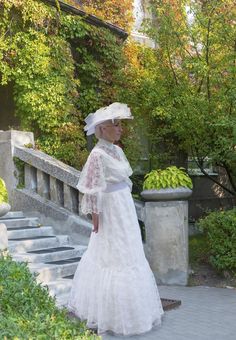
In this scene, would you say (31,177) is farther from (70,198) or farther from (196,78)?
(196,78)

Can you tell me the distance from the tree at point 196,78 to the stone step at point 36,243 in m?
3.11

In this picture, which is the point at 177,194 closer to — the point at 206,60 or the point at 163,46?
the point at 206,60

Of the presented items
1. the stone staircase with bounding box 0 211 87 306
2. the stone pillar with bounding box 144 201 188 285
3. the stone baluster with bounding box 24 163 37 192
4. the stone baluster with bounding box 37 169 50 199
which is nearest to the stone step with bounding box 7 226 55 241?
the stone staircase with bounding box 0 211 87 306

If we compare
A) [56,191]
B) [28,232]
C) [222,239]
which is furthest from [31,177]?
[222,239]

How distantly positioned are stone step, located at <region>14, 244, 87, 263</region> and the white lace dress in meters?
1.74

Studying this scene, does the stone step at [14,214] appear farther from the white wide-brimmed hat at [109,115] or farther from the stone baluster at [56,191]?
the white wide-brimmed hat at [109,115]

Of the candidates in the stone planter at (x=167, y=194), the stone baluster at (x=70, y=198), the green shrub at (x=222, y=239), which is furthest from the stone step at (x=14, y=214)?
the green shrub at (x=222, y=239)

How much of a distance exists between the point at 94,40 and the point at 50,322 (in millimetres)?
8883

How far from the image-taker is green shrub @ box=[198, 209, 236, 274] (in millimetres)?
7512

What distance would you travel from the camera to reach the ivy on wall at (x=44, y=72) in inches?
372

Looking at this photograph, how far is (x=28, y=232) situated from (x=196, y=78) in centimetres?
435

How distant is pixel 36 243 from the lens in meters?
7.50

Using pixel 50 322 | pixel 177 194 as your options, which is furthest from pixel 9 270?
pixel 177 194

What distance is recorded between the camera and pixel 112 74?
441 inches
